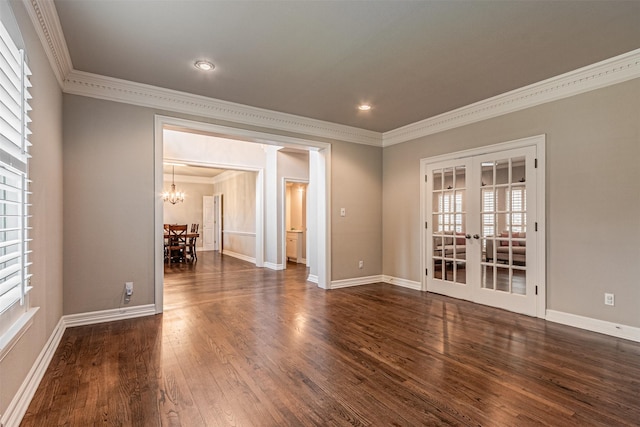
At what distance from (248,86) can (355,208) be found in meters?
2.72

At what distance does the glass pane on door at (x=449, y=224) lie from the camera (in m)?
4.64

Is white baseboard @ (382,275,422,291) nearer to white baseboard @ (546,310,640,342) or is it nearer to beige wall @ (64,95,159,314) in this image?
white baseboard @ (546,310,640,342)

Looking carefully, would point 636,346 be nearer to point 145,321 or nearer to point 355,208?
point 355,208

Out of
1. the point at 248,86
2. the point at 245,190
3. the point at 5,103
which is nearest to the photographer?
the point at 5,103

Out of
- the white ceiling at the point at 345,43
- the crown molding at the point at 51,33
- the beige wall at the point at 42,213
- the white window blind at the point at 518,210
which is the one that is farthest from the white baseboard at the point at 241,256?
the crown molding at the point at 51,33

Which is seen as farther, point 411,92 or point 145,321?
point 411,92

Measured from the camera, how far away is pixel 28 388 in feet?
6.67

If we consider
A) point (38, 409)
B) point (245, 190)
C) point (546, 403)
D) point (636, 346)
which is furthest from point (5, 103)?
point (245, 190)

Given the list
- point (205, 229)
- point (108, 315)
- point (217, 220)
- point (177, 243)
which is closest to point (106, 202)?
point (108, 315)

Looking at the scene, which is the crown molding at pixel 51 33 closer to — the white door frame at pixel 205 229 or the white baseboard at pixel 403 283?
the white baseboard at pixel 403 283

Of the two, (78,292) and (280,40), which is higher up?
(280,40)

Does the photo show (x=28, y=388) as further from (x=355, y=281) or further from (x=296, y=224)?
(x=296, y=224)

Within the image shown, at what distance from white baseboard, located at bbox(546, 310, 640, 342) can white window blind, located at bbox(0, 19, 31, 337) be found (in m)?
4.69

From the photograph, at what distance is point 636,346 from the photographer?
291cm
